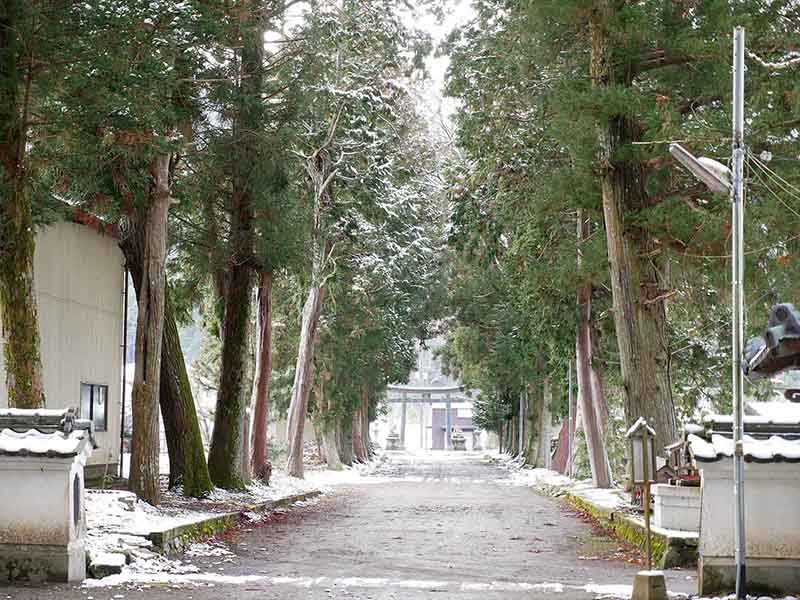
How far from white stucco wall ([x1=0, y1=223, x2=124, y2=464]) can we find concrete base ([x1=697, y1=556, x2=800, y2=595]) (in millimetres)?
12732

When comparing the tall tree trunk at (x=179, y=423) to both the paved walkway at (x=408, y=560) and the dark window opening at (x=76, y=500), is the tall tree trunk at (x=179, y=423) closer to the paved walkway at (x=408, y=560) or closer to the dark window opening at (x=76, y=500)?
the paved walkway at (x=408, y=560)

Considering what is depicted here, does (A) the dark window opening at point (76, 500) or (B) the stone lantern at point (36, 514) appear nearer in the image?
(B) the stone lantern at point (36, 514)

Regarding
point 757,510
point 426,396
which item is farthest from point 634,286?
point 426,396

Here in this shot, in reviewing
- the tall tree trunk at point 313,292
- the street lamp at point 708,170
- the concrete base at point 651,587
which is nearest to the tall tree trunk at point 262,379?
the tall tree trunk at point 313,292

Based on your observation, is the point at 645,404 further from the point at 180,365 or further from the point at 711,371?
the point at 711,371

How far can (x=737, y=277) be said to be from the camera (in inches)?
435

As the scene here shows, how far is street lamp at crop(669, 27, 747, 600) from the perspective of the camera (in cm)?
1079

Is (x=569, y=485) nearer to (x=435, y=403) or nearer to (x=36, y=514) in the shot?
(x=36, y=514)

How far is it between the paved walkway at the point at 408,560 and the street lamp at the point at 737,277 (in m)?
1.75

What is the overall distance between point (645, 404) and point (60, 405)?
10729 mm

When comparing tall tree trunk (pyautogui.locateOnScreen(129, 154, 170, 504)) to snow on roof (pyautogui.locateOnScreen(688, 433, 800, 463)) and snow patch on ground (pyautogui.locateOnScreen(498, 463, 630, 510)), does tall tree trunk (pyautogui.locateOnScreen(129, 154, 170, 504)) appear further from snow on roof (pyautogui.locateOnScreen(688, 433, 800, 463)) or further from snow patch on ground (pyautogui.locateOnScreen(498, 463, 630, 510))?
snow on roof (pyautogui.locateOnScreen(688, 433, 800, 463))

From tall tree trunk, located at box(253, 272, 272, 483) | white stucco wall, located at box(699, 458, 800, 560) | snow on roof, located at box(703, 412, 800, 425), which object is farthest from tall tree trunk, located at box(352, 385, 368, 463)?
white stucco wall, located at box(699, 458, 800, 560)

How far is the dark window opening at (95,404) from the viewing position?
2359cm

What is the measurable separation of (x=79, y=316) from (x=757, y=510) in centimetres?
1529
